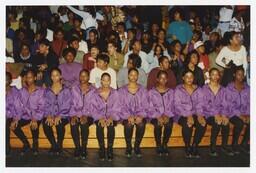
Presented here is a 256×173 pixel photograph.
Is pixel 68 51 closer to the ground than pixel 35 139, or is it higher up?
higher up

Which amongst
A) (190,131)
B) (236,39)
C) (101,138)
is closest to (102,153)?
(101,138)

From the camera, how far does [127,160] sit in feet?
19.8

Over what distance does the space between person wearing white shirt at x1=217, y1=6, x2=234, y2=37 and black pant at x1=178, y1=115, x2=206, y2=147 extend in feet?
3.27

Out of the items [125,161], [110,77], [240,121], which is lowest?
[125,161]

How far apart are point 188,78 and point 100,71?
3.12ft

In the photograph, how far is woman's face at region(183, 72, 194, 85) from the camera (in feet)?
20.0

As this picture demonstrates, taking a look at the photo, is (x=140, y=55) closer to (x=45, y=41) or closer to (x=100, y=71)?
(x=100, y=71)

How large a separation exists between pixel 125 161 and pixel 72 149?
586 mm

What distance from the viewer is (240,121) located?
6.09 m

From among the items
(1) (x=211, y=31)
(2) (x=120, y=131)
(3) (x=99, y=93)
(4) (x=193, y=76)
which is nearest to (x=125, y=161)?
(2) (x=120, y=131)

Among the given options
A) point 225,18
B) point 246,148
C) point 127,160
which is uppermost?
point 225,18

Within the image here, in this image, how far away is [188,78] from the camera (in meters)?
6.09

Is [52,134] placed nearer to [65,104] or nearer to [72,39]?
[65,104]

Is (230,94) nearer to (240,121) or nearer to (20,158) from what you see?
(240,121)
